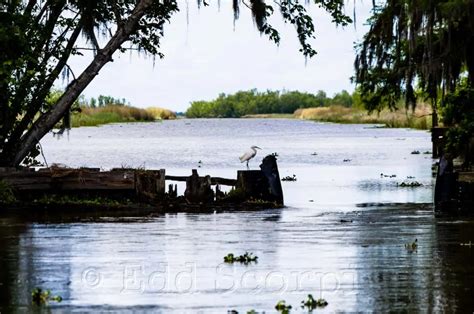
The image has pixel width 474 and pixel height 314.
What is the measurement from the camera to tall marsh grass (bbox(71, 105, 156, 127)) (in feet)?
445

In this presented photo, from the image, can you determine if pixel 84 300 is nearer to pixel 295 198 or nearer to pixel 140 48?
pixel 140 48

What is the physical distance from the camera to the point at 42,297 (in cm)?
1254

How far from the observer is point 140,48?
27844 mm

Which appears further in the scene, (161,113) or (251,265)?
(161,113)

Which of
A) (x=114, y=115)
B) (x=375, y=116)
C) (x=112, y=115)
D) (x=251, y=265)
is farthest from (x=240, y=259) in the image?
(x=114, y=115)

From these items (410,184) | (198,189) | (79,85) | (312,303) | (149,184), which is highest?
(79,85)

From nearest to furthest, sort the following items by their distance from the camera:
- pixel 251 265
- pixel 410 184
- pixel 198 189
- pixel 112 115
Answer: pixel 251 265
pixel 198 189
pixel 410 184
pixel 112 115

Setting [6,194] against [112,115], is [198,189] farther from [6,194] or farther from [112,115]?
[112,115]

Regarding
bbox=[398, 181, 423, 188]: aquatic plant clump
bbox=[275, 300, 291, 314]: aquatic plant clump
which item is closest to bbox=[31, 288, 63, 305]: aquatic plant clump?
bbox=[275, 300, 291, 314]: aquatic plant clump

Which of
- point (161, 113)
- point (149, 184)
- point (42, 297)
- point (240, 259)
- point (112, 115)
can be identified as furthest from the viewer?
point (161, 113)

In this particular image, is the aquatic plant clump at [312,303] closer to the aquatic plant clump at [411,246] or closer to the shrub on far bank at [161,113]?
the aquatic plant clump at [411,246]

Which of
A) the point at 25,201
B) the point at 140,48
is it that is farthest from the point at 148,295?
the point at 140,48

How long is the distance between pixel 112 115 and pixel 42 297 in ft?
450

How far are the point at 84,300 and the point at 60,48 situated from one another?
47.2 ft
